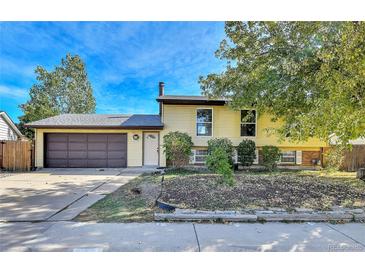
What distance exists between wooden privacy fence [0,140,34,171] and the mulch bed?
29.4ft

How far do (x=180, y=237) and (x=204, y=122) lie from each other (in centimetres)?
903

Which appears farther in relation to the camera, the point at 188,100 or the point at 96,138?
the point at 96,138

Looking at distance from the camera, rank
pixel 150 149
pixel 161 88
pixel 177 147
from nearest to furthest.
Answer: pixel 177 147 → pixel 150 149 → pixel 161 88

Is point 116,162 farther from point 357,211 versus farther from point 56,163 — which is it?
point 357,211

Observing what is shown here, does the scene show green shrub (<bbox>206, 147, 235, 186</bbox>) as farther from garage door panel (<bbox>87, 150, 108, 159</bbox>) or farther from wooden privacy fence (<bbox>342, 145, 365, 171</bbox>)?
wooden privacy fence (<bbox>342, 145, 365, 171</bbox>)

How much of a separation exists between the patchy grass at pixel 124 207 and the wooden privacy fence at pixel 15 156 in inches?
299

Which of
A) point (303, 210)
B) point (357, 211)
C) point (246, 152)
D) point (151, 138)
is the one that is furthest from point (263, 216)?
point (151, 138)

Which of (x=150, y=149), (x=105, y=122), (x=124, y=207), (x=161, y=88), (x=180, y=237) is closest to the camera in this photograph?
(x=180, y=237)

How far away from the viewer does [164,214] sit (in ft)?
13.2

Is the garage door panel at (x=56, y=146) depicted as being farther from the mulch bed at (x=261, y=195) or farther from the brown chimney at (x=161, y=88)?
the mulch bed at (x=261, y=195)

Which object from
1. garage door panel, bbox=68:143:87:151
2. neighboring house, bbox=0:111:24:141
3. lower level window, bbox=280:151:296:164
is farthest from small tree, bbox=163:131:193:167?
neighboring house, bbox=0:111:24:141

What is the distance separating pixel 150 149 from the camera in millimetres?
12055

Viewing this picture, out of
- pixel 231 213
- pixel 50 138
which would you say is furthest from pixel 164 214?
pixel 50 138
